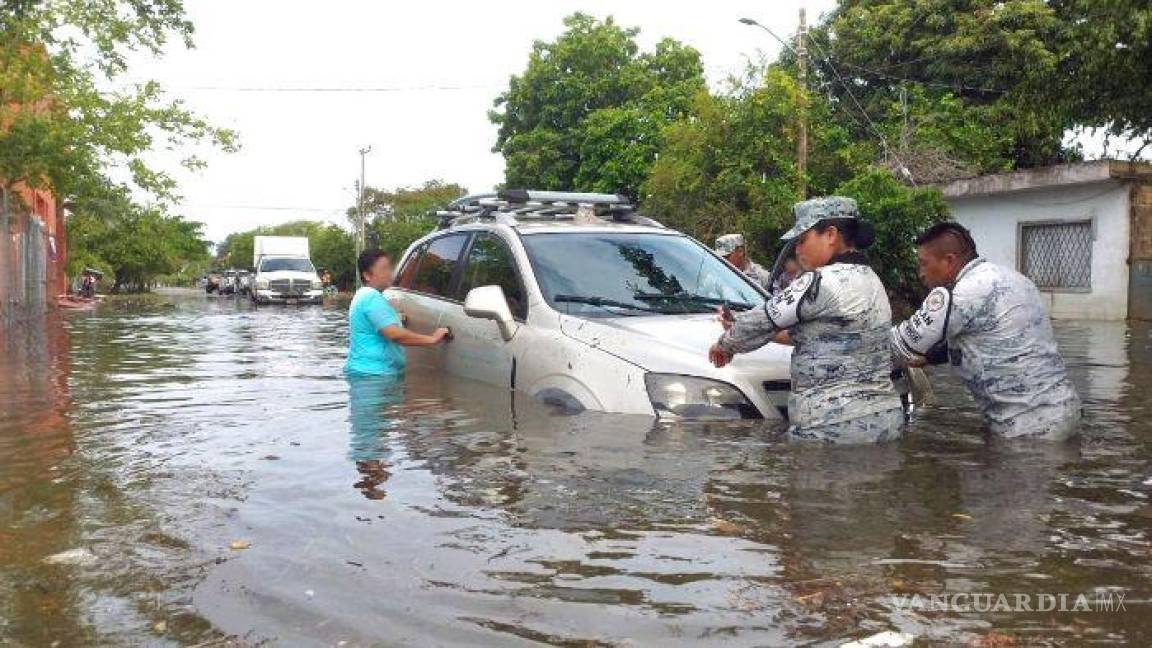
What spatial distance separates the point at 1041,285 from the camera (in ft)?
75.7

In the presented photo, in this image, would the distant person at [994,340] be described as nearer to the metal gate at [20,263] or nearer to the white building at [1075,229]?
the white building at [1075,229]

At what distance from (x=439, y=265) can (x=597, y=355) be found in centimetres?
254

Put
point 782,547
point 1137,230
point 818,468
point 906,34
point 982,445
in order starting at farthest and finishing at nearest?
point 906,34 < point 1137,230 < point 982,445 < point 818,468 < point 782,547

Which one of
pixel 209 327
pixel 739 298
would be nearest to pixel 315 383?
pixel 739 298

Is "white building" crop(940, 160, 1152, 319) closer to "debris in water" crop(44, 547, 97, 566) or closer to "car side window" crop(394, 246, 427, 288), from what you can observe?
"car side window" crop(394, 246, 427, 288)

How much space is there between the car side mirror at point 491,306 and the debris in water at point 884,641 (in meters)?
3.58

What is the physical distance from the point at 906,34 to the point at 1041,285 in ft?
30.7

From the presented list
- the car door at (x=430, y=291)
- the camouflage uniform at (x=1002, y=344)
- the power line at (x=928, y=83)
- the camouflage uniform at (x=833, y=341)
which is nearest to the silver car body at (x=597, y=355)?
the camouflage uniform at (x=833, y=341)

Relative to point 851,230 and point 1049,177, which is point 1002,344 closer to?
point 851,230

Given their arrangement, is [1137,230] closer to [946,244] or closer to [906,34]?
[906,34]

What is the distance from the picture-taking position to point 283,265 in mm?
36750

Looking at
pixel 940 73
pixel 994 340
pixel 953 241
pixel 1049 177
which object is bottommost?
pixel 994 340

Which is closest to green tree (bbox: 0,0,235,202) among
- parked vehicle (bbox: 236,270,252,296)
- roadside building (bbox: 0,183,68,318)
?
roadside building (bbox: 0,183,68,318)

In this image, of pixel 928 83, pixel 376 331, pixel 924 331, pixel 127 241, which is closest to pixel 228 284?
pixel 127 241
